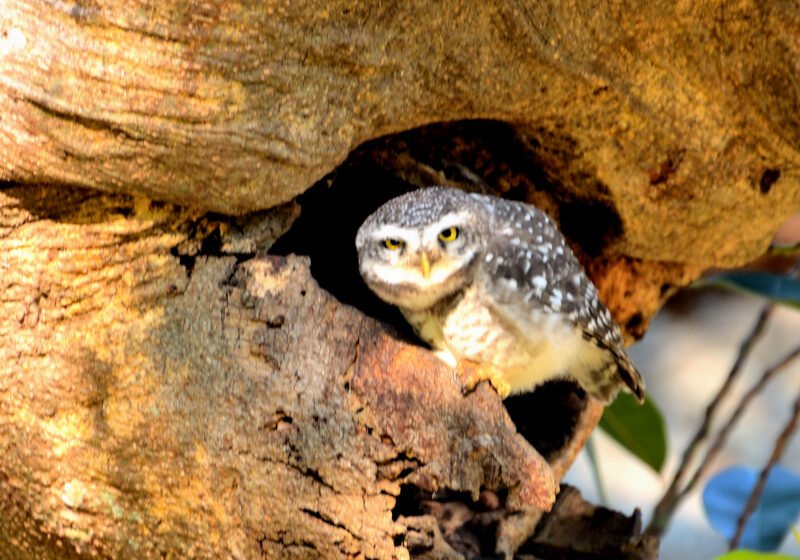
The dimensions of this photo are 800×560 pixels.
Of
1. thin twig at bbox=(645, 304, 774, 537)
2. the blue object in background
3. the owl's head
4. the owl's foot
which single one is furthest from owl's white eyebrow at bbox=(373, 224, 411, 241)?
the blue object in background

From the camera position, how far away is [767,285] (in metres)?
3.32

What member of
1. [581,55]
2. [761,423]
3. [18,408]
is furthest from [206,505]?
[761,423]

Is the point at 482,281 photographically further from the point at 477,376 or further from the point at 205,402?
the point at 205,402

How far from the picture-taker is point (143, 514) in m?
2.18

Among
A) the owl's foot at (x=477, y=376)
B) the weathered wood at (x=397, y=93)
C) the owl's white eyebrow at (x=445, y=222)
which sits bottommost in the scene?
the owl's foot at (x=477, y=376)

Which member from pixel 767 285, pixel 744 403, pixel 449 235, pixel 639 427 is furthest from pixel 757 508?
pixel 449 235

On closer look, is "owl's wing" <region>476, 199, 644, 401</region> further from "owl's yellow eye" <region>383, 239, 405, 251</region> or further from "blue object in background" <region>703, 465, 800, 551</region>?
"blue object in background" <region>703, 465, 800, 551</region>

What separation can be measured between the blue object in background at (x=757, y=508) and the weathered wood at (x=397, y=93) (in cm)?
123

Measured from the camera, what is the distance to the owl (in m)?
2.36

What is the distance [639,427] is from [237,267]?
1928 mm

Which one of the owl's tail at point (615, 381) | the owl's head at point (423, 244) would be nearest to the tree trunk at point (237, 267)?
the owl's head at point (423, 244)

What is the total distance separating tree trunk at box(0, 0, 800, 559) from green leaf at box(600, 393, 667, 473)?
1.17 m

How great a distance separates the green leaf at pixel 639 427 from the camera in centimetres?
354

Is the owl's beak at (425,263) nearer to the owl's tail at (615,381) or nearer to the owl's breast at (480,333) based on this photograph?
the owl's breast at (480,333)
